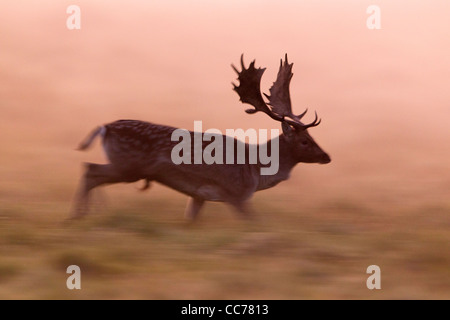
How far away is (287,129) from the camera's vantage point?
9047 mm

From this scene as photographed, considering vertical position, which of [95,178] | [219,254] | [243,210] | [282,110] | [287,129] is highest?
[282,110]

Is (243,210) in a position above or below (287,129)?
below

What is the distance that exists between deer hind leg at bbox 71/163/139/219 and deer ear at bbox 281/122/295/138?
1.59 metres

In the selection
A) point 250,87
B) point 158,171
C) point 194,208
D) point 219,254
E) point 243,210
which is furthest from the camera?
point 250,87

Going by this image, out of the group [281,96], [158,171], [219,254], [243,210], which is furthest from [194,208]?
[281,96]

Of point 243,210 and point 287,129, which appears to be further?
point 287,129

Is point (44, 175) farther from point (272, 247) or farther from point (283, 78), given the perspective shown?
point (272, 247)

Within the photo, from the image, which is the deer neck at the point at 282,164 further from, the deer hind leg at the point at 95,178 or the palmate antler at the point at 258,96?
the deer hind leg at the point at 95,178

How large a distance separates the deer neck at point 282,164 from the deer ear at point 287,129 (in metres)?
0.08

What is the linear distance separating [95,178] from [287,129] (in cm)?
197

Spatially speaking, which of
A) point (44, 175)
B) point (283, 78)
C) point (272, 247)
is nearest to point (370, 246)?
point (272, 247)

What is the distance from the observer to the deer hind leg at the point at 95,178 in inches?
332

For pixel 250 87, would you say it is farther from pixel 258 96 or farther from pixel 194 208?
pixel 194 208

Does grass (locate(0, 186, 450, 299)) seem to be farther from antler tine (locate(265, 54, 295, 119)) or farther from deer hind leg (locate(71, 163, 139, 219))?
antler tine (locate(265, 54, 295, 119))
